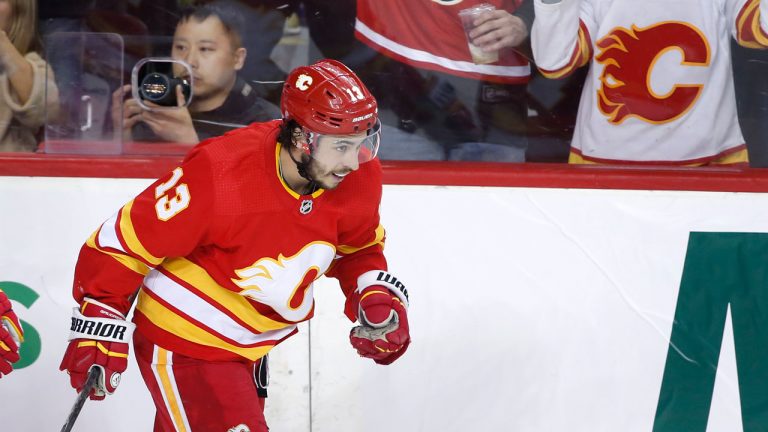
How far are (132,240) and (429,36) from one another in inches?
52.0

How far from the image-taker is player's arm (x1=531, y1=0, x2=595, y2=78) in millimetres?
2947

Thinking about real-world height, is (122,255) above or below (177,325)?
above

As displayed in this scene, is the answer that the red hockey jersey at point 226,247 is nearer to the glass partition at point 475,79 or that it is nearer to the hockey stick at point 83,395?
the hockey stick at point 83,395

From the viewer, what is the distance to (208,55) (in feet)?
9.83

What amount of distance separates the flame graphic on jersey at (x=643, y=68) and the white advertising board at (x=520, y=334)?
0.30 meters

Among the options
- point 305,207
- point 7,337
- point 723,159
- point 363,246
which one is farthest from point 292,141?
point 723,159

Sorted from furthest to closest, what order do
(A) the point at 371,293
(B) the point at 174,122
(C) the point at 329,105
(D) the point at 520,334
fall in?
(B) the point at 174,122 < (D) the point at 520,334 < (A) the point at 371,293 < (C) the point at 329,105

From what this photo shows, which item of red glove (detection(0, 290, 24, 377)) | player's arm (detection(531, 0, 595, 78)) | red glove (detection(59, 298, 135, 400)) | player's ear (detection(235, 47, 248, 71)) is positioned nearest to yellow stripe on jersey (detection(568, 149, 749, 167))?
player's arm (detection(531, 0, 595, 78))

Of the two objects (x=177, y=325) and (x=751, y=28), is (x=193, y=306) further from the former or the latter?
(x=751, y=28)

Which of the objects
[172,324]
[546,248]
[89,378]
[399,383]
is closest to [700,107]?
[546,248]

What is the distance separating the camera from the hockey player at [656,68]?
297cm

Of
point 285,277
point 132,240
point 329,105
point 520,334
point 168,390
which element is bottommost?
point 520,334

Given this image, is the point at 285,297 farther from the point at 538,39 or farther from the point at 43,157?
the point at 538,39

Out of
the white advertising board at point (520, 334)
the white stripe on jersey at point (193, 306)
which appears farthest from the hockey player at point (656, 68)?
the white stripe on jersey at point (193, 306)
